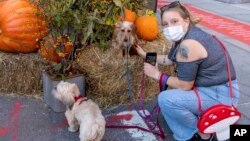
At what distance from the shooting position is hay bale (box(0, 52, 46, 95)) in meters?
4.43

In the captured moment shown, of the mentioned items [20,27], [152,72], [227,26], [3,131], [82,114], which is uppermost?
[20,27]

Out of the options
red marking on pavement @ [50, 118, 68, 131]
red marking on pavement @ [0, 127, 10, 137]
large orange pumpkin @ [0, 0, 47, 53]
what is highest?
large orange pumpkin @ [0, 0, 47, 53]

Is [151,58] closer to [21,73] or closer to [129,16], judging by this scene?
[129,16]

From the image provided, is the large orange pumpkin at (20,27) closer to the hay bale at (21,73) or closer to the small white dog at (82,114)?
the hay bale at (21,73)

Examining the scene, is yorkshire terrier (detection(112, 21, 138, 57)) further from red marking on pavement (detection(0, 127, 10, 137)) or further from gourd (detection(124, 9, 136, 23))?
red marking on pavement (detection(0, 127, 10, 137))

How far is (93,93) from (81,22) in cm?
91

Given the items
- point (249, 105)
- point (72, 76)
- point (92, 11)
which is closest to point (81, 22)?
point (92, 11)

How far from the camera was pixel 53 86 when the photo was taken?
4.00m

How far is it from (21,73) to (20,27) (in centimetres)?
55

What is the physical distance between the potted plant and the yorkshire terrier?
0.39m

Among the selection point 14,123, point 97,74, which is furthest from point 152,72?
point 14,123

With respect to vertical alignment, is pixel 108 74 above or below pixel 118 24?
below

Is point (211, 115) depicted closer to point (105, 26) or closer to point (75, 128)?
point (75, 128)

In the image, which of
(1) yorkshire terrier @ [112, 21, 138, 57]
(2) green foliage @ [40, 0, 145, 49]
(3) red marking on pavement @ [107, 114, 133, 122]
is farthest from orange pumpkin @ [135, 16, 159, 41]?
(3) red marking on pavement @ [107, 114, 133, 122]
